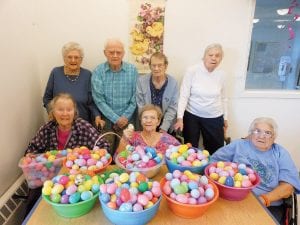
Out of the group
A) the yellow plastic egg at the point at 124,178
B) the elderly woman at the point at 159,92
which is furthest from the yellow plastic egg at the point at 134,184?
→ the elderly woman at the point at 159,92

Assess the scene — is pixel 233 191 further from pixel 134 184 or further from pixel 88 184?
pixel 88 184

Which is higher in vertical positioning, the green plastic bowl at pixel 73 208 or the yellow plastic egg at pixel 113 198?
the yellow plastic egg at pixel 113 198

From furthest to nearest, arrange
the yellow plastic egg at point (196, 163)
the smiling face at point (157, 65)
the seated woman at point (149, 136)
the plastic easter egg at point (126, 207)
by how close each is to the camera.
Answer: the smiling face at point (157, 65) → the seated woman at point (149, 136) → the yellow plastic egg at point (196, 163) → the plastic easter egg at point (126, 207)

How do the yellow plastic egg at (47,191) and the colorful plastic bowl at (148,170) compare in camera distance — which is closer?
the yellow plastic egg at (47,191)

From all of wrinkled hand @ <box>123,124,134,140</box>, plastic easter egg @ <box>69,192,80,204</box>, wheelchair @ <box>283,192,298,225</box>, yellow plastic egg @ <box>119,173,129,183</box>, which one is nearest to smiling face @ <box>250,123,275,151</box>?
wheelchair @ <box>283,192,298,225</box>

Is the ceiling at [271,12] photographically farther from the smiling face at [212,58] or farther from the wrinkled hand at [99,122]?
the wrinkled hand at [99,122]

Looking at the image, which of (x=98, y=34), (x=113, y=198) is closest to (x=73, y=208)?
(x=113, y=198)

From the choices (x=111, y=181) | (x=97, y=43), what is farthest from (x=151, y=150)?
(x=97, y=43)

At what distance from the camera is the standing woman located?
2.40m

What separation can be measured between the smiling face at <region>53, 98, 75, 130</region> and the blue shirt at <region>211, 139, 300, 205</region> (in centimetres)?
115

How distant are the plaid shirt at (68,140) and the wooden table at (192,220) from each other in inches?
26.5

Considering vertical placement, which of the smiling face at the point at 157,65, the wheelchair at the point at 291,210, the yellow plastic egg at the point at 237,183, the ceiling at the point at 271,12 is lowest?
the wheelchair at the point at 291,210

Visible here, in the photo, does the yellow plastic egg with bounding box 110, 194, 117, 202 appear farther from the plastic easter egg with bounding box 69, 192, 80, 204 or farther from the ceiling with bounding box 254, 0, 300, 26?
the ceiling with bounding box 254, 0, 300, 26

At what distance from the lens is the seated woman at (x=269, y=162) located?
5.01 ft
